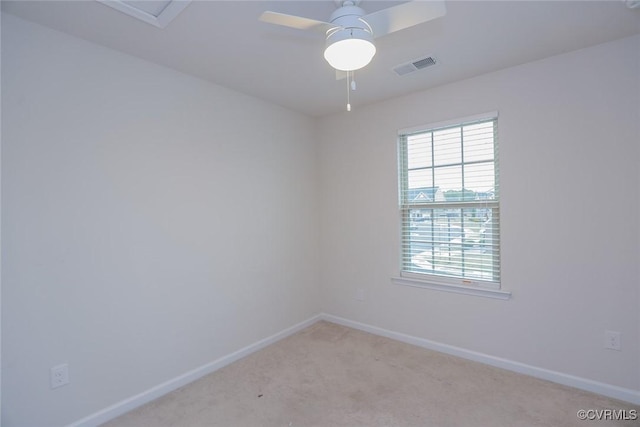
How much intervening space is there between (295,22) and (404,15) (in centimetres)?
49

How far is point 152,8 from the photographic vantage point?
1737 mm

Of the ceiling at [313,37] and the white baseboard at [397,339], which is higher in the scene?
the ceiling at [313,37]

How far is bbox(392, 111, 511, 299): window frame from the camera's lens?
2.64m

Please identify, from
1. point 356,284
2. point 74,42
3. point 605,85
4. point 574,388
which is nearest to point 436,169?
point 605,85

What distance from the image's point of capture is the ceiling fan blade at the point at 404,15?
1.32m

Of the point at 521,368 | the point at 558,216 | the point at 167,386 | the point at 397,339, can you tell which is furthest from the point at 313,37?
the point at 521,368

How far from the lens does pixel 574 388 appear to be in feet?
7.48

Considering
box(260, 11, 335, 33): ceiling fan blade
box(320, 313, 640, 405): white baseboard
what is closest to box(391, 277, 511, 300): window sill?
box(320, 313, 640, 405): white baseboard

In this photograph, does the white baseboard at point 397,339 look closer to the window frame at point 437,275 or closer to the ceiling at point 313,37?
the window frame at point 437,275

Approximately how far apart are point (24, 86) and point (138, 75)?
66 cm

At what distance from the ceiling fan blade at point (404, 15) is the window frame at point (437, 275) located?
1.54 m

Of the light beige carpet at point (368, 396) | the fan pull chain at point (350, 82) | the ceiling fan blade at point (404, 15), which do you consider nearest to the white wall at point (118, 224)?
the light beige carpet at point (368, 396)

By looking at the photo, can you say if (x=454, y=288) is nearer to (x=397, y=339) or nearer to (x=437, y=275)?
(x=437, y=275)

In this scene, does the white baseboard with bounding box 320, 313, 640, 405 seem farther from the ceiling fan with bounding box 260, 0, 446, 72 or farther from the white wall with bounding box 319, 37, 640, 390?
the ceiling fan with bounding box 260, 0, 446, 72
